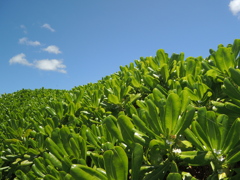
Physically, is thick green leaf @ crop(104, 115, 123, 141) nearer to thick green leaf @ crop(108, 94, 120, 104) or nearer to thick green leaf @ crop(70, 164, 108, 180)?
thick green leaf @ crop(70, 164, 108, 180)

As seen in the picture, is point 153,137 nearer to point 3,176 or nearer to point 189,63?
point 189,63

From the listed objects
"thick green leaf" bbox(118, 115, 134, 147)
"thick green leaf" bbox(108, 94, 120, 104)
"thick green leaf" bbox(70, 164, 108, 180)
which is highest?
"thick green leaf" bbox(108, 94, 120, 104)

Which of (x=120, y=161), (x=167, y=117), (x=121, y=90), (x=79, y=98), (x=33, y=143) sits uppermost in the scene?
(x=79, y=98)

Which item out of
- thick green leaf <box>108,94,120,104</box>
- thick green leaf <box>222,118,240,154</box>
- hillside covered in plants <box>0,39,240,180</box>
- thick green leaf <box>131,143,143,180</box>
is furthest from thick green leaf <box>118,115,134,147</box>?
thick green leaf <box>108,94,120,104</box>

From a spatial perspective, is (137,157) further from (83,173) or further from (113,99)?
(113,99)

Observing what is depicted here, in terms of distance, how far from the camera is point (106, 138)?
1554 mm

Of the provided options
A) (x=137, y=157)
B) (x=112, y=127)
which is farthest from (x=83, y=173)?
(x=112, y=127)

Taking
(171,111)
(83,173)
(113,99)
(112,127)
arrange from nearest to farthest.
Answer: (83,173)
(171,111)
(112,127)
(113,99)

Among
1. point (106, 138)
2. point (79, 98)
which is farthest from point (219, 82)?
point (79, 98)

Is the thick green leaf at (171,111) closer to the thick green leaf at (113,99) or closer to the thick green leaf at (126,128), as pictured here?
the thick green leaf at (126,128)

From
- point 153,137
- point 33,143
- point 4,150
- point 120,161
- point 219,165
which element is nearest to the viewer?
point 120,161

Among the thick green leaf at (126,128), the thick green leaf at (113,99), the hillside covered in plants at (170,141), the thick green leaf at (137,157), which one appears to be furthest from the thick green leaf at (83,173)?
the thick green leaf at (113,99)

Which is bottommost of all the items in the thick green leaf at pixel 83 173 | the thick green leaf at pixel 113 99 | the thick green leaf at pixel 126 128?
the thick green leaf at pixel 83 173

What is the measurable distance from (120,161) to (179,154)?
1.18 feet
